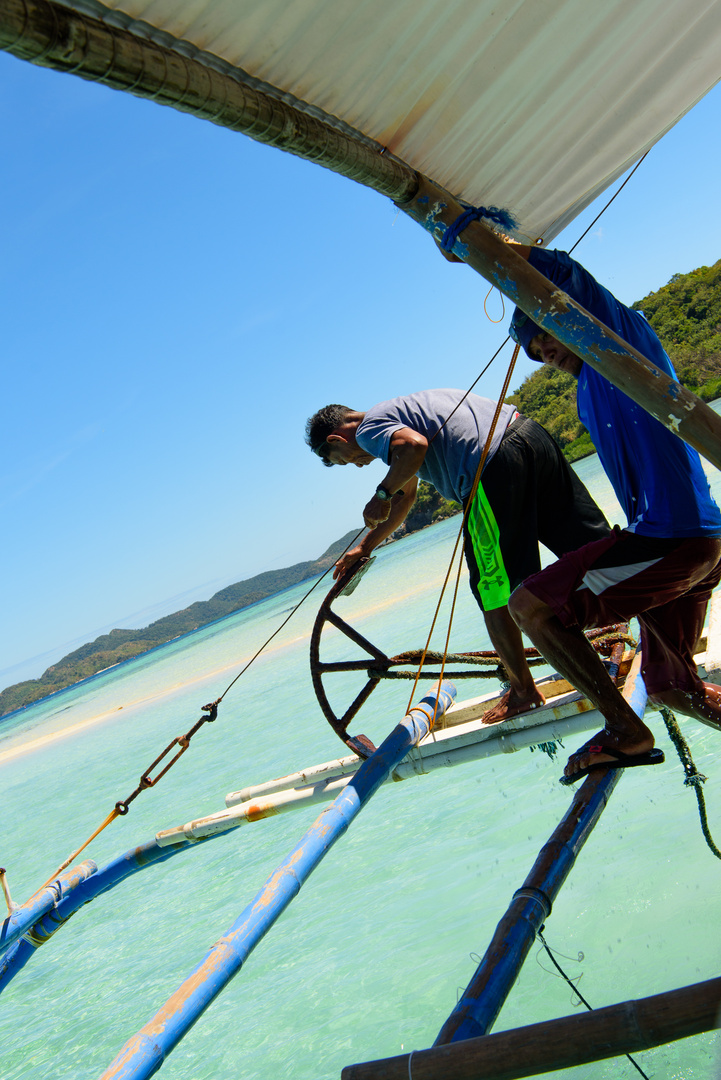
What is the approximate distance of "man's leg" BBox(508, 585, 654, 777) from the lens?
2320mm

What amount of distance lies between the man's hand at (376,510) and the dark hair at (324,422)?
0.55 metres

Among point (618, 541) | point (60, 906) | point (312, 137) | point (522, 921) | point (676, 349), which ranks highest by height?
point (676, 349)

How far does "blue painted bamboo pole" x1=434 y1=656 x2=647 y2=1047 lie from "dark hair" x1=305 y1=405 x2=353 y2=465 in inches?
78.7

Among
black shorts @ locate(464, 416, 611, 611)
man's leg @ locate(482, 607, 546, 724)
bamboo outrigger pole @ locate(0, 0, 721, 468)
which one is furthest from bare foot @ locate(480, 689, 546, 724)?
bamboo outrigger pole @ locate(0, 0, 721, 468)

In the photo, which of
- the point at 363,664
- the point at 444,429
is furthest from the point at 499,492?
the point at 363,664

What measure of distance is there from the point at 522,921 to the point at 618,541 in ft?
3.62

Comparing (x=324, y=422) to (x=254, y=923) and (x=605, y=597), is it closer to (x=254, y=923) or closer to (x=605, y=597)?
(x=605, y=597)

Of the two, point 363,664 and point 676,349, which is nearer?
point 363,664

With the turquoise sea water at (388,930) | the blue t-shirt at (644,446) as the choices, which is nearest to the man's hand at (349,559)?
the blue t-shirt at (644,446)

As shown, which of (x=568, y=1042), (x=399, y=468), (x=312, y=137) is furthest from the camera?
(x=399, y=468)

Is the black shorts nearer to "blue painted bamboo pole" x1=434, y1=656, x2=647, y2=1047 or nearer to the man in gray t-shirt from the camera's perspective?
the man in gray t-shirt

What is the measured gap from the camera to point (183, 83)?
4.64 feet

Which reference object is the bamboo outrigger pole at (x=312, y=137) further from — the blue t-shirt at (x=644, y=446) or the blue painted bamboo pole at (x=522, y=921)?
the blue painted bamboo pole at (x=522, y=921)

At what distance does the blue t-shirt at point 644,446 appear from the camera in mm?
2107
